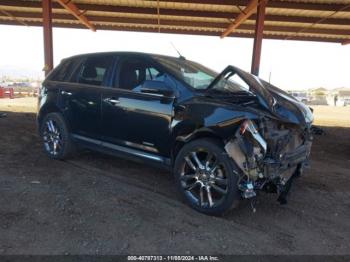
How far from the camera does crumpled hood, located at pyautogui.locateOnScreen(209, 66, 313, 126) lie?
3.81 metres

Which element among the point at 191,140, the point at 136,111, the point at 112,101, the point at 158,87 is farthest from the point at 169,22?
the point at 191,140

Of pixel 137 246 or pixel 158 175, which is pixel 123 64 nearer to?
pixel 158 175

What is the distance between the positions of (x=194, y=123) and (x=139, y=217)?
124cm

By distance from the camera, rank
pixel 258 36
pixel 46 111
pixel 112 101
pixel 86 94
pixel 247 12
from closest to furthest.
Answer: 1. pixel 112 101
2. pixel 86 94
3. pixel 46 111
4. pixel 247 12
5. pixel 258 36

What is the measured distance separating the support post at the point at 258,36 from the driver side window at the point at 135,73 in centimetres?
703

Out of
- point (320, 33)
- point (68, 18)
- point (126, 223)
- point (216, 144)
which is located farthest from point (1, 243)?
point (320, 33)

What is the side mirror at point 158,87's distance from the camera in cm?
427

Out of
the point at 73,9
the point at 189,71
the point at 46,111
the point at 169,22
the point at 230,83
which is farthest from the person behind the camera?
the point at 169,22

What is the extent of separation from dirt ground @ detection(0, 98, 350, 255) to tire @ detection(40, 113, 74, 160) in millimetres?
207

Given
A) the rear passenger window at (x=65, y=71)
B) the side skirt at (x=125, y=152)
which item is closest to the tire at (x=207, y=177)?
the side skirt at (x=125, y=152)

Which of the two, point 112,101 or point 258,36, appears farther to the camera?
point 258,36

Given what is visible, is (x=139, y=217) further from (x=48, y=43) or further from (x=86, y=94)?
(x=48, y=43)

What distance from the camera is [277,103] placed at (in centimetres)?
392

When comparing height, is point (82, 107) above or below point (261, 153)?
above
